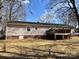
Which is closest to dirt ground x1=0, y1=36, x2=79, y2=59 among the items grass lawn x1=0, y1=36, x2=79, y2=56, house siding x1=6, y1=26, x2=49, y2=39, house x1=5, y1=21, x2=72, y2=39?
grass lawn x1=0, y1=36, x2=79, y2=56

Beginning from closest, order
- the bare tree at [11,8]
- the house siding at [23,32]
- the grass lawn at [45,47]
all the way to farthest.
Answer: the bare tree at [11,8], the grass lawn at [45,47], the house siding at [23,32]

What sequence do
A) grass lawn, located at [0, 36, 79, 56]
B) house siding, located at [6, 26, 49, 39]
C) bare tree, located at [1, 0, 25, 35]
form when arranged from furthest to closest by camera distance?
house siding, located at [6, 26, 49, 39]
grass lawn, located at [0, 36, 79, 56]
bare tree, located at [1, 0, 25, 35]

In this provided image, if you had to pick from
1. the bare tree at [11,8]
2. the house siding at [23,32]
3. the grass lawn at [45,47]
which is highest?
the bare tree at [11,8]

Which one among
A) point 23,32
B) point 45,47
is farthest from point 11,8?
point 45,47

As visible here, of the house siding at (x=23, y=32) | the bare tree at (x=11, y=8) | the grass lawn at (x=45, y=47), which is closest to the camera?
the bare tree at (x=11, y=8)

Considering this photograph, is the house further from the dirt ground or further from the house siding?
the dirt ground

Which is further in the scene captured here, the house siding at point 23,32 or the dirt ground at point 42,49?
the house siding at point 23,32

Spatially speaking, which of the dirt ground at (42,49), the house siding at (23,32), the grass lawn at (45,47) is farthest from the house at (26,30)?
the dirt ground at (42,49)

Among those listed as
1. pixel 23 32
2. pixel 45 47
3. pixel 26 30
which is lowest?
pixel 45 47

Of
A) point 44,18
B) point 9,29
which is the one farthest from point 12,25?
point 44,18

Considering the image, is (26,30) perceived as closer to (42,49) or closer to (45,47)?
(45,47)

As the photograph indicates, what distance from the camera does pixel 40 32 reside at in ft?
120

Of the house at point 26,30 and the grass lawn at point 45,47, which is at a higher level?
the house at point 26,30

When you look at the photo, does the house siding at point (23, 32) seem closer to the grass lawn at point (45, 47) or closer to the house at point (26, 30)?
the house at point (26, 30)
